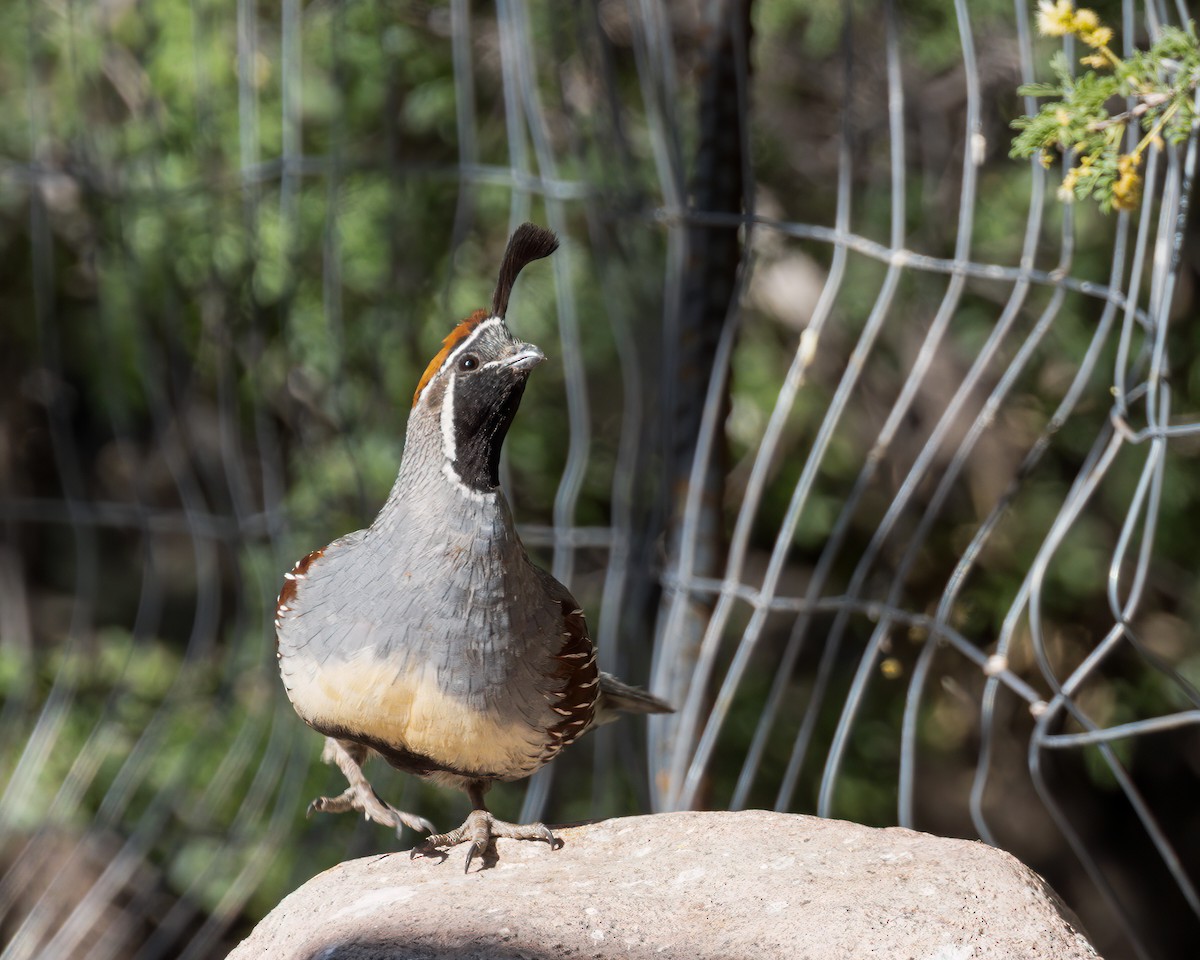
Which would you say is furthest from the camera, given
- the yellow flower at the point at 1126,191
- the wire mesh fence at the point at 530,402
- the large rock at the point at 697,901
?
the wire mesh fence at the point at 530,402

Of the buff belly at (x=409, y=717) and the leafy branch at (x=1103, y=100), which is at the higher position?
the leafy branch at (x=1103, y=100)

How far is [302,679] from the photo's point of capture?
7.92 ft

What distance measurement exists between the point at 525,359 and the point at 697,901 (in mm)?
918

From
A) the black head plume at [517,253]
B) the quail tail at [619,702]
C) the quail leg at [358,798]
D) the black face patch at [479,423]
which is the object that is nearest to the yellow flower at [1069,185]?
the black head plume at [517,253]

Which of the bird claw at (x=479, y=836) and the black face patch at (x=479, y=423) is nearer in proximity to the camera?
the black face patch at (x=479, y=423)

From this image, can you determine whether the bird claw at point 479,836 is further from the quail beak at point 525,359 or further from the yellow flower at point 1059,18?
the yellow flower at point 1059,18

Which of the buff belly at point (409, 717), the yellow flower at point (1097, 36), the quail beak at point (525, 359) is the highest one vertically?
the yellow flower at point (1097, 36)

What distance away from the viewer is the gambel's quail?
7.64ft

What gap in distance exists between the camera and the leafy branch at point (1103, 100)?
7.70 feet

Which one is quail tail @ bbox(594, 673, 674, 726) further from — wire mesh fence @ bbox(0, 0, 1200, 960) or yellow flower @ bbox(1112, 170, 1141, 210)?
yellow flower @ bbox(1112, 170, 1141, 210)

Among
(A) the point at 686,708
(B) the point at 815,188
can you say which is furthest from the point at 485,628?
(B) the point at 815,188

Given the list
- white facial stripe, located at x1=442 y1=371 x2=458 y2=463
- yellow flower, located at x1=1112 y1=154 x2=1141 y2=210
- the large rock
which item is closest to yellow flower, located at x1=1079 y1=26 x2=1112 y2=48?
yellow flower, located at x1=1112 y1=154 x2=1141 y2=210

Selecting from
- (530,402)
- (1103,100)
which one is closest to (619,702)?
(1103,100)

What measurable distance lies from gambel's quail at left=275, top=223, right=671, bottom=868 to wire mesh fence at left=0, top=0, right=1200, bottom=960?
1021 millimetres
